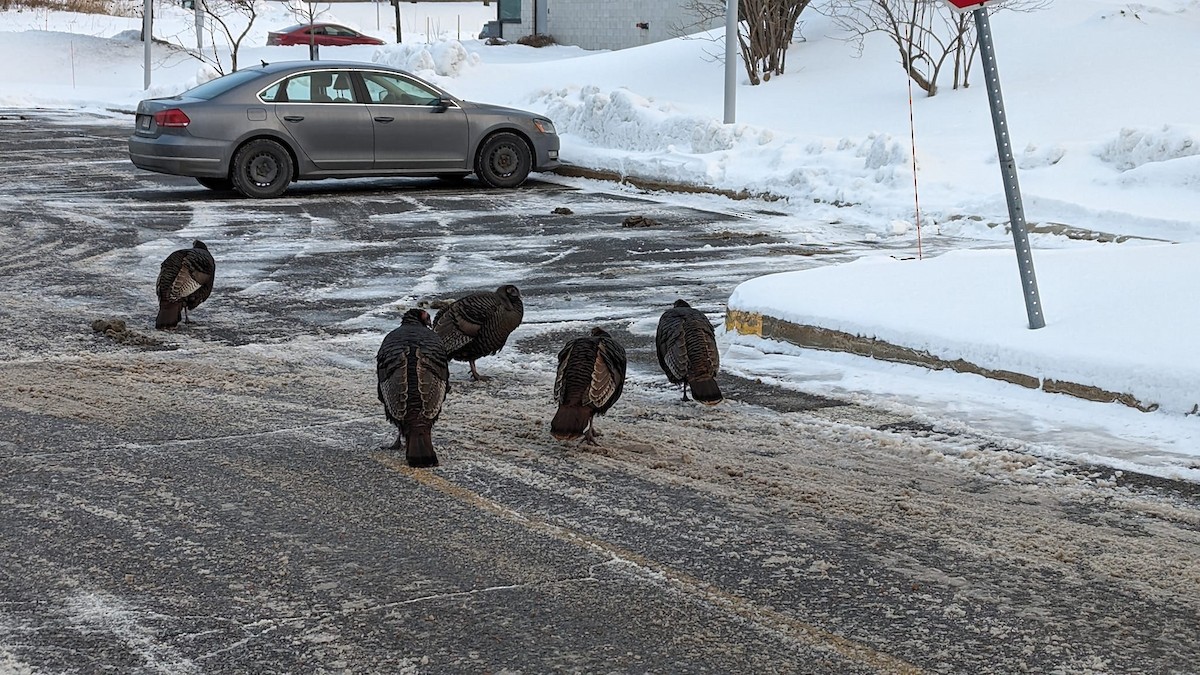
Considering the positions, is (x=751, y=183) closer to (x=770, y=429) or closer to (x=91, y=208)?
(x=91, y=208)

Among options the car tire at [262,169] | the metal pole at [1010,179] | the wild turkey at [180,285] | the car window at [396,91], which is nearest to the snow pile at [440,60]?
the car window at [396,91]

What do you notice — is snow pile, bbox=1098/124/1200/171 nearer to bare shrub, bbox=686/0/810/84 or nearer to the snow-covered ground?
the snow-covered ground

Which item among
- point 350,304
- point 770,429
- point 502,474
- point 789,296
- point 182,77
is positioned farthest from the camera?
point 182,77

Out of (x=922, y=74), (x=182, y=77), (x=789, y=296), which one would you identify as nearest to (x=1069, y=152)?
(x=922, y=74)

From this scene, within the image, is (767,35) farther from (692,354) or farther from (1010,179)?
(692,354)

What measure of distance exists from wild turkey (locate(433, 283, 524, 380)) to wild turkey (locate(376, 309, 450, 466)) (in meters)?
1.48

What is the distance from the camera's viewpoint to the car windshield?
16688mm

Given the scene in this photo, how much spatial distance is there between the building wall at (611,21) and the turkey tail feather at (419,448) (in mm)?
33681

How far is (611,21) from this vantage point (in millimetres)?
41688

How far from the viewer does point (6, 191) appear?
1662 centimetres

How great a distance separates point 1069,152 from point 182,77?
31924mm

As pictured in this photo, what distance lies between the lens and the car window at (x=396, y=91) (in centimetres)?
1747

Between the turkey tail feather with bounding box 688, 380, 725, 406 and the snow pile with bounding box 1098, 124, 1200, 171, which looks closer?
the turkey tail feather with bounding box 688, 380, 725, 406

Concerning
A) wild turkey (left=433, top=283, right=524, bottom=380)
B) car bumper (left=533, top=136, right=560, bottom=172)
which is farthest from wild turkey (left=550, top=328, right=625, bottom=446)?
car bumper (left=533, top=136, right=560, bottom=172)
